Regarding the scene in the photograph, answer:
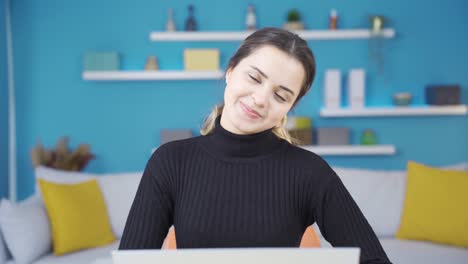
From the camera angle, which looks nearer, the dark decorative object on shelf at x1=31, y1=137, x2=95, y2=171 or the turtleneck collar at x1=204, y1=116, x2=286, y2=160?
the turtleneck collar at x1=204, y1=116, x2=286, y2=160

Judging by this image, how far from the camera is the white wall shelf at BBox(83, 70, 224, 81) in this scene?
3.92 metres

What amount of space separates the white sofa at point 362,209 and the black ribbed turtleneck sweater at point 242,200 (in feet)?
4.88

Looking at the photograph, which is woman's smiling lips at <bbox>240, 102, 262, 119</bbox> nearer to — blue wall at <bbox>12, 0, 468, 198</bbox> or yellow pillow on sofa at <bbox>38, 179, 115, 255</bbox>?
yellow pillow on sofa at <bbox>38, 179, 115, 255</bbox>

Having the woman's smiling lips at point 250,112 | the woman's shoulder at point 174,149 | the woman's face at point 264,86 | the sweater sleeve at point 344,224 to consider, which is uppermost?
the woman's face at point 264,86

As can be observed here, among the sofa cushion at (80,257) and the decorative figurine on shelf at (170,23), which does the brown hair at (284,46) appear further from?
the decorative figurine on shelf at (170,23)

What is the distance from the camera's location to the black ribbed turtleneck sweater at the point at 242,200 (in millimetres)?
1175

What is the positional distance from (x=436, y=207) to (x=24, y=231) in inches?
80.4

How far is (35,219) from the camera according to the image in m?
2.60

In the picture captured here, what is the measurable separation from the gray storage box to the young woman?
8.98ft

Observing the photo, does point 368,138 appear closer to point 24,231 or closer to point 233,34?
point 233,34

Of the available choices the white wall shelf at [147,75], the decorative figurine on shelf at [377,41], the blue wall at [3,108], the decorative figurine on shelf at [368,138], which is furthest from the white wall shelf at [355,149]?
the blue wall at [3,108]

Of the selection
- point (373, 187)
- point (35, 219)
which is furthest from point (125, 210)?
point (373, 187)

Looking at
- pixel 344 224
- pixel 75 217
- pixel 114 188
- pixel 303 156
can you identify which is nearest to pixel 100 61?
pixel 114 188

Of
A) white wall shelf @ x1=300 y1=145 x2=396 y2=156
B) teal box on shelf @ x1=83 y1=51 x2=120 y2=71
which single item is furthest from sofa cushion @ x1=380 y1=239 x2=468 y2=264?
teal box on shelf @ x1=83 y1=51 x2=120 y2=71
